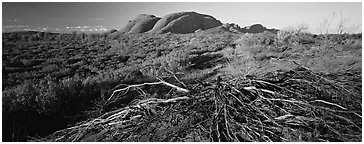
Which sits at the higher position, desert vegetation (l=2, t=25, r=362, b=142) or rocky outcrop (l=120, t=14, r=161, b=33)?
rocky outcrop (l=120, t=14, r=161, b=33)

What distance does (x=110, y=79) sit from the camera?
3.52 meters

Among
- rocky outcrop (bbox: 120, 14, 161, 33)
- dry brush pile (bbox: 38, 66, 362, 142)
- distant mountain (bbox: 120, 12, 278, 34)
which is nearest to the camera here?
dry brush pile (bbox: 38, 66, 362, 142)

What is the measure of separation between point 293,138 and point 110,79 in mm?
2727

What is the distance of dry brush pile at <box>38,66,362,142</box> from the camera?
184 cm

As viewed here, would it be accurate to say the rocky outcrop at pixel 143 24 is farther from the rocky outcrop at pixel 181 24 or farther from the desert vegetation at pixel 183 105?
the desert vegetation at pixel 183 105

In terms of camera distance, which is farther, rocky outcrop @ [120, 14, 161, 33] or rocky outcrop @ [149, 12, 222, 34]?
rocky outcrop @ [120, 14, 161, 33]

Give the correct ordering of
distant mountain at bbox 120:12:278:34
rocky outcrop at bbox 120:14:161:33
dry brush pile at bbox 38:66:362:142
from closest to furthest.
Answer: dry brush pile at bbox 38:66:362:142 → distant mountain at bbox 120:12:278:34 → rocky outcrop at bbox 120:14:161:33

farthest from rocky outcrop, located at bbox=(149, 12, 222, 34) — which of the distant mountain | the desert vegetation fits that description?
the desert vegetation

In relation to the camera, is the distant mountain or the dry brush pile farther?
the distant mountain

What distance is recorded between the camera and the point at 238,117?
1.94 meters

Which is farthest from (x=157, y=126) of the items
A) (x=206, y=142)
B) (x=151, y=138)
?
(x=206, y=142)

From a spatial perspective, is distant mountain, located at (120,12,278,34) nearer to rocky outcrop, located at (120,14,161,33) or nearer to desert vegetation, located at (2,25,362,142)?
rocky outcrop, located at (120,14,161,33)

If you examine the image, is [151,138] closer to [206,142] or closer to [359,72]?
[206,142]

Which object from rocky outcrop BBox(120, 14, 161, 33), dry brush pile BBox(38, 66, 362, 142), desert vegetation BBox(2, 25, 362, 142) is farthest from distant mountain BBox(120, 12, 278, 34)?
dry brush pile BBox(38, 66, 362, 142)
